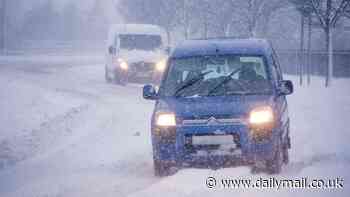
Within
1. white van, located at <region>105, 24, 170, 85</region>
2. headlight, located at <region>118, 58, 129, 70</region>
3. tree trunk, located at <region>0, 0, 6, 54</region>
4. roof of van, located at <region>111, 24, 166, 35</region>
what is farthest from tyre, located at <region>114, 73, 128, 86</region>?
tree trunk, located at <region>0, 0, 6, 54</region>

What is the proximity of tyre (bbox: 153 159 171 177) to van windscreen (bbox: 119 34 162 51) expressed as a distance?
53.7 ft

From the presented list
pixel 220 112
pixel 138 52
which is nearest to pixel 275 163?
pixel 220 112

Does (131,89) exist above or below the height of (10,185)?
below

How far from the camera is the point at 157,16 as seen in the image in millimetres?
47750

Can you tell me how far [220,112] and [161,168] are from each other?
1.16 m

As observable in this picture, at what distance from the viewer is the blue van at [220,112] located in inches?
311

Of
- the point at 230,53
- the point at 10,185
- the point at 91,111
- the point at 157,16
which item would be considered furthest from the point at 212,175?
the point at 157,16

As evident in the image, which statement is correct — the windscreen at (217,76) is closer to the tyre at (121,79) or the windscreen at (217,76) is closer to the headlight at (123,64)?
the headlight at (123,64)

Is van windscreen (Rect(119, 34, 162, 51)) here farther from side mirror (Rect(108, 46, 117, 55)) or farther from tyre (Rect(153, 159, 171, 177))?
tyre (Rect(153, 159, 171, 177))

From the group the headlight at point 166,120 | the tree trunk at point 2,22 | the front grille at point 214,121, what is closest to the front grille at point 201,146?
the front grille at point 214,121

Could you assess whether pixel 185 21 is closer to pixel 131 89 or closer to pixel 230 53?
pixel 131 89

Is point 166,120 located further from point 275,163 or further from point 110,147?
point 110,147

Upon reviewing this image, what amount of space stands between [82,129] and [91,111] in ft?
9.90

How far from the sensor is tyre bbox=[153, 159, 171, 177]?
838 centimetres
